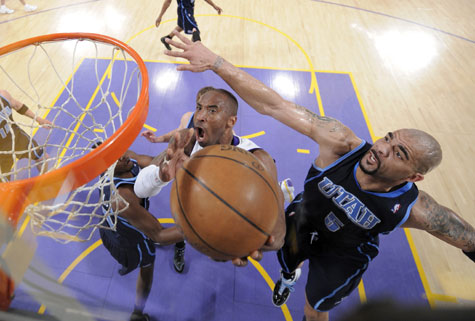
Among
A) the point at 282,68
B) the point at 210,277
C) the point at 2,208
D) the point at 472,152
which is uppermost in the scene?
the point at 2,208

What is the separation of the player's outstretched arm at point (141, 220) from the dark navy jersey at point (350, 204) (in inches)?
43.6

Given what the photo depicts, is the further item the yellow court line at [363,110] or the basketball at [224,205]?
the yellow court line at [363,110]

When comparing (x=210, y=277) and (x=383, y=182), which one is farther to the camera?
(x=210, y=277)

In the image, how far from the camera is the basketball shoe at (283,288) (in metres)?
2.54

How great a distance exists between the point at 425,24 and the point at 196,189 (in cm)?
823

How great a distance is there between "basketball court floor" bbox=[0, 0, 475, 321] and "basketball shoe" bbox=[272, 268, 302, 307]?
9 centimetres

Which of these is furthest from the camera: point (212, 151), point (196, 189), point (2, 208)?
point (212, 151)

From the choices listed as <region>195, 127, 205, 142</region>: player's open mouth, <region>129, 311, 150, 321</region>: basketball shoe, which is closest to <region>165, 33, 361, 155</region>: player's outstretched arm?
<region>195, 127, 205, 142</region>: player's open mouth

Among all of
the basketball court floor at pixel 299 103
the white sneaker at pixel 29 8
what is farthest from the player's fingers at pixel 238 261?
the white sneaker at pixel 29 8

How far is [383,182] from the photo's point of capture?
188 cm

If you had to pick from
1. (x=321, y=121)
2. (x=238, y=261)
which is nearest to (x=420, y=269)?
(x=321, y=121)

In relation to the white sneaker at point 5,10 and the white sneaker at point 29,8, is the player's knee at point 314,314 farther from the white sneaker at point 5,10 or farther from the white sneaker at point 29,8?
the white sneaker at point 5,10

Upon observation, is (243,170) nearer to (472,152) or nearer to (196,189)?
(196,189)

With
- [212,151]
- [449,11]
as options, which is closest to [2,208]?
[212,151]
